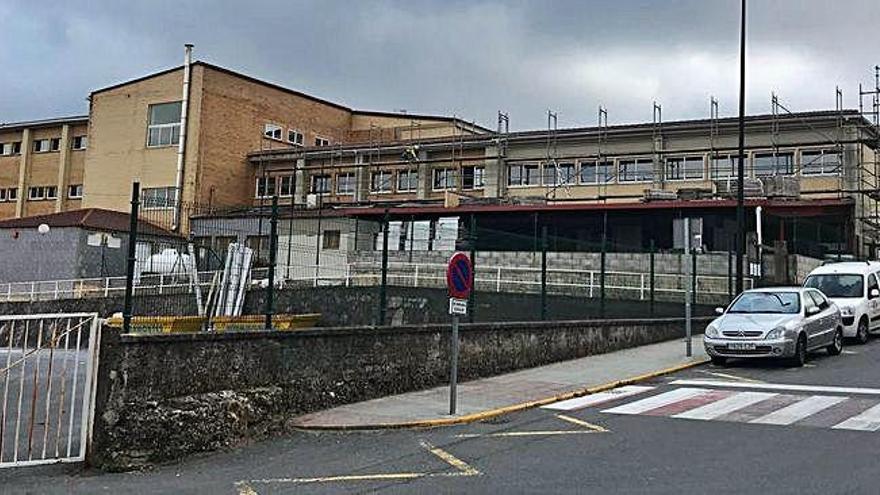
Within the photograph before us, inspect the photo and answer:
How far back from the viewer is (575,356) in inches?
704

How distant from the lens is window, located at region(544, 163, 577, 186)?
→ 44625 millimetres

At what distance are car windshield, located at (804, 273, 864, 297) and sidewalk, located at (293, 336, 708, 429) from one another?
496cm

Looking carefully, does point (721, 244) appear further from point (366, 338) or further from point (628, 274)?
point (366, 338)

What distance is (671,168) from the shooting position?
1656 inches

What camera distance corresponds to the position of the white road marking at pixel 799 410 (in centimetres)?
1070

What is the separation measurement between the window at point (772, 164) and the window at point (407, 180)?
60.5 ft

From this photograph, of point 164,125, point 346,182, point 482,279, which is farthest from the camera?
point 164,125

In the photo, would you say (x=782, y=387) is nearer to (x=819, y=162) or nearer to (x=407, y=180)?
(x=819, y=162)

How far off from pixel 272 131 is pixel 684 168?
28.0m

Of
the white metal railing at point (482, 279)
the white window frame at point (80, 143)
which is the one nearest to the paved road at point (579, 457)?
the white metal railing at point (482, 279)

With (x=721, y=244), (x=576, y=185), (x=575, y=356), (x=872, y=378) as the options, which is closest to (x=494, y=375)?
(x=575, y=356)

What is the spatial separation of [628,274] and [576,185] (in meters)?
20.9

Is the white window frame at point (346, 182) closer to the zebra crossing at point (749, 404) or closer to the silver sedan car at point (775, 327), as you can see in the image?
the silver sedan car at point (775, 327)

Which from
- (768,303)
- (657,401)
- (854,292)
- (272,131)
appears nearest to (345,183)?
(272,131)
